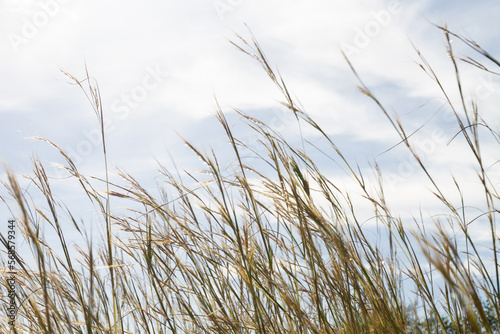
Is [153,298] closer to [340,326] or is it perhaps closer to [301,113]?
[340,326]

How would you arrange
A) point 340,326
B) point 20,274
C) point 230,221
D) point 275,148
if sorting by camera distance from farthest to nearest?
point 20,274
point 340,326
point 275,148
point 230,221

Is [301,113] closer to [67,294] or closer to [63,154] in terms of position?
[63,154]

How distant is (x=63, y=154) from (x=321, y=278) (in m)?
1.07

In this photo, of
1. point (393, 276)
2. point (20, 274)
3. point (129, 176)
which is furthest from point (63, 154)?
point (393, 276)

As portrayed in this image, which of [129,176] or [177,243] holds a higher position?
[129,176]

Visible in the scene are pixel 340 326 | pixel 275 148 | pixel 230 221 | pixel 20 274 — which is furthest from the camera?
pixel 20 274

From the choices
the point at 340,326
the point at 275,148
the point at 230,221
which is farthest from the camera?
the point at 340,326

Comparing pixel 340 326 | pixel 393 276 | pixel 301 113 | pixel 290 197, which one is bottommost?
pixel 340 326

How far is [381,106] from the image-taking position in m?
1.76

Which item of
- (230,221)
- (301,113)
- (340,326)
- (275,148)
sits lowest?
(340,326)

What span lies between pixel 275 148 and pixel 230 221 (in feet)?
1.17

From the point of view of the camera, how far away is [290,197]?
176 centimetres

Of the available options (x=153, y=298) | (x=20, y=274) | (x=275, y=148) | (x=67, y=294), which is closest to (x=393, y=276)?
(x=275, y=148)

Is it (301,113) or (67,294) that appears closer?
(301,113)
